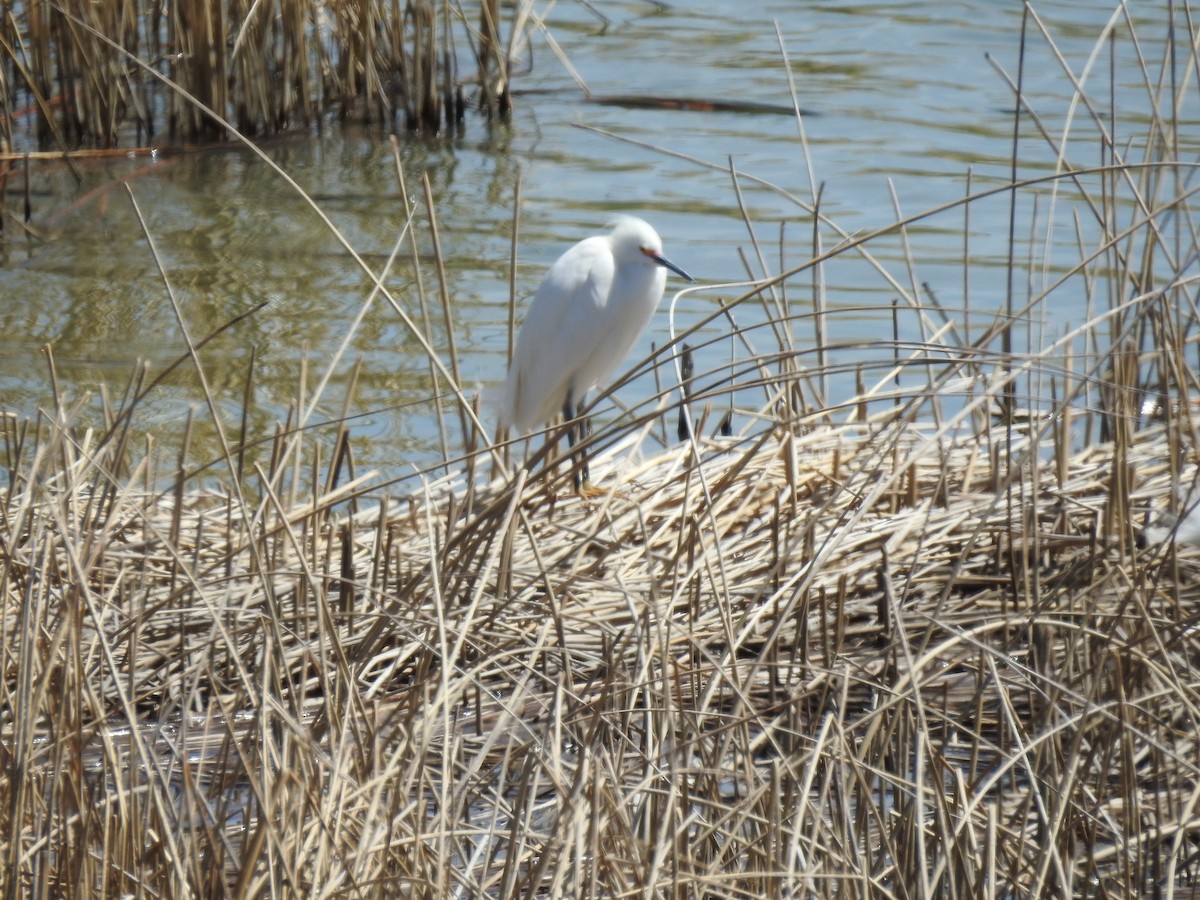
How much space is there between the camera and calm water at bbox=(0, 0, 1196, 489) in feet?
17.1

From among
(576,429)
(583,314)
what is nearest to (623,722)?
(576,429)

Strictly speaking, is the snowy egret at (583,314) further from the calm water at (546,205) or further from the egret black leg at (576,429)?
the calm water at (546,205)

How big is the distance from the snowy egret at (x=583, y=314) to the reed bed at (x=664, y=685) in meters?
0.95

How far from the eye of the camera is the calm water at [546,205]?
17.1ft

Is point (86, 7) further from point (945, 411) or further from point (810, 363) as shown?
point (945, 411)

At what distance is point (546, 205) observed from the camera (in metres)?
6.89

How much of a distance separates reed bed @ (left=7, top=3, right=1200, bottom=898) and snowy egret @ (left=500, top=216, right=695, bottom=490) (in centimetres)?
95

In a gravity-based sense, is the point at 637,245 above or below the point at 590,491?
above

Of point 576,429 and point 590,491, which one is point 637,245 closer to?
point 576,429

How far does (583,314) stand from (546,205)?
2.90 metres

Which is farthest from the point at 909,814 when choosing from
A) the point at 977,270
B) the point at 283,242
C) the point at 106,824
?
the point at 283,242

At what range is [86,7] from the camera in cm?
604

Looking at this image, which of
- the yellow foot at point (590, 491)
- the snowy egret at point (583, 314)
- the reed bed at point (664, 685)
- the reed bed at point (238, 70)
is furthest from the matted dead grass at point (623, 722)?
the reed bed at point (238, 70)

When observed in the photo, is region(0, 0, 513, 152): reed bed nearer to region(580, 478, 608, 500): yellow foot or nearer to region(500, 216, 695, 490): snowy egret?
region(500, 216, 695, 490): snowy egret
